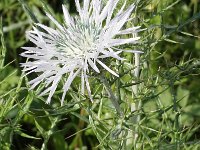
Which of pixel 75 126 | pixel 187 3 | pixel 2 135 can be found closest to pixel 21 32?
pixel 75 126

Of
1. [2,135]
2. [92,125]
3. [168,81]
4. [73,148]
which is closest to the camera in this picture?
[92,125]

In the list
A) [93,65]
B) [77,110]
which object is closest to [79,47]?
[93,65]

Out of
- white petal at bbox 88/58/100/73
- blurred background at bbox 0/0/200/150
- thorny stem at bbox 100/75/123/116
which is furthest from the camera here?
blurred background at bbox 0/0/200/150

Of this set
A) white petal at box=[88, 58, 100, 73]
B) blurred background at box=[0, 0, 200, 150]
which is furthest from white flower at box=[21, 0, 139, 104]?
blurred background at box=[0, 0, 200, 150]

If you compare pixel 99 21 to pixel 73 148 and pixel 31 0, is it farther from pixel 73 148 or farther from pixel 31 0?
pixel 31 0

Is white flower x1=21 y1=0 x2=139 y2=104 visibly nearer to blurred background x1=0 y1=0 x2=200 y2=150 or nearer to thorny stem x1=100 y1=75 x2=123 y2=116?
thorny stem x1=100 y1=75 x2=123 y2=116

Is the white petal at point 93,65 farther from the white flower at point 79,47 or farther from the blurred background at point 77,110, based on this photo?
the blurred background at point 77,110

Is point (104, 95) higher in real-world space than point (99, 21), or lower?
lower

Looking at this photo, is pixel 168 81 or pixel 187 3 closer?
pixel 168 81
